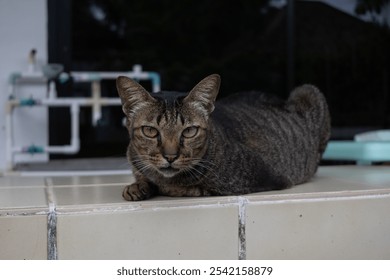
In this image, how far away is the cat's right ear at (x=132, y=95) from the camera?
1.55 m

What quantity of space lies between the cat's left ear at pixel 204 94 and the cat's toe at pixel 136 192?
0.30 m

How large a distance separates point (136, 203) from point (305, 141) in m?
1.00

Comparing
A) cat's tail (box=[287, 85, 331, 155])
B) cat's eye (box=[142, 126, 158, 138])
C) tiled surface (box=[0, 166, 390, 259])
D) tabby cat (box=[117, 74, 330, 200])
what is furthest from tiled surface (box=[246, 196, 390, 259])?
cat's tail (box=[287, 85, 331, 155])

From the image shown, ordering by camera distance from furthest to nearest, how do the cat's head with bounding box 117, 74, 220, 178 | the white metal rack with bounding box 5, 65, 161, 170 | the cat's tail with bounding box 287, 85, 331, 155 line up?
the white metal rack with bounding box 5, 65, 161, 170 → the cat's tail with bounding box 287, 85, 331, 155 → the cat's head with bounding box 117, 74, 220, 178

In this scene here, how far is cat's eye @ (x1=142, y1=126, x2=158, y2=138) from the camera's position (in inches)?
59.5

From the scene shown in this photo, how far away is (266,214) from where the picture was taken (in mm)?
1604

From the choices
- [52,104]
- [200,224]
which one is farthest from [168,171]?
[52,104]

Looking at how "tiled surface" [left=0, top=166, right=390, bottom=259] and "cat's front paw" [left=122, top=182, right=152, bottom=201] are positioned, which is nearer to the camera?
"tiled surface" [left=0, top=166, right=390, bottom=259]

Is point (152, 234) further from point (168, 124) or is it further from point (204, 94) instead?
point (204, 94)

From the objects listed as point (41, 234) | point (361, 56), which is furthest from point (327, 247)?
point (361, 56)

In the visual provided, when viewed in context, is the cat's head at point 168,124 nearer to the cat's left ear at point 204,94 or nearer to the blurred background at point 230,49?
the cat's left ear at point 204,94

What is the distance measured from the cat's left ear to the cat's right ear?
0.12 meters

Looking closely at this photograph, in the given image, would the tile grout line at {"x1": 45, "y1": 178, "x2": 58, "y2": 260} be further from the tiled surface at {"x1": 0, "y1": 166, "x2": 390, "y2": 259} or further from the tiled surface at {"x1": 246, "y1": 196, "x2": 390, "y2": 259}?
the tiled surface at {"x1": 246, "y1": 196, "x2": 390, "y2": 259}
